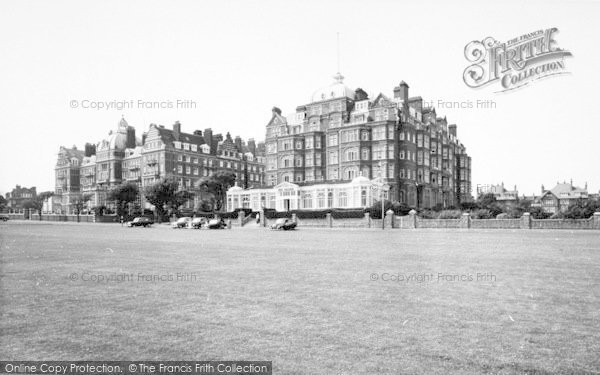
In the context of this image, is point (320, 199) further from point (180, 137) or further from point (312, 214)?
point (180, 137)

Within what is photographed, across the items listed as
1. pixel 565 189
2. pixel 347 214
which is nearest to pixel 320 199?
pixel 347 214

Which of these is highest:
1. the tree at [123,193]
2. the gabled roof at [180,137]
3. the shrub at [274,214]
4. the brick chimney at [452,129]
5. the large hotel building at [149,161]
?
the brick chimney at [452,129]

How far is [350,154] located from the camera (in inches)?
2758

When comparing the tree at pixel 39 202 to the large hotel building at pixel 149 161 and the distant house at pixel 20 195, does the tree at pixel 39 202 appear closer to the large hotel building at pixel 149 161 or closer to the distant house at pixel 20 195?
the large hotel building at pixel 149 161

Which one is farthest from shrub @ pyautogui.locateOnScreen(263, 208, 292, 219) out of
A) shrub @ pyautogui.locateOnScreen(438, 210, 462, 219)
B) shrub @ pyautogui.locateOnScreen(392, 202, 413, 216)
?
shrub @ pyautogui.locateOnScreen(438, 210, 462, 219)

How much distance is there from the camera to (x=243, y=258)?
54.6 ft

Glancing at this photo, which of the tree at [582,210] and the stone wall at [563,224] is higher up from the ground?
the tree at [582,210]

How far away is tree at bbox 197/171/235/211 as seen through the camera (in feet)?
269

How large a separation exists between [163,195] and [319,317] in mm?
70233

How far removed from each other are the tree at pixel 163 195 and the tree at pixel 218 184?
20.0 ft

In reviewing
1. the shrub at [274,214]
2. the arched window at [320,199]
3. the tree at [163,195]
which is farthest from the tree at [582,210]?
the tree at [163,195]

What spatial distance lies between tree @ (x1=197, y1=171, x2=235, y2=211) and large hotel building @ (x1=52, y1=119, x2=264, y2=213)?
9023 millimetres

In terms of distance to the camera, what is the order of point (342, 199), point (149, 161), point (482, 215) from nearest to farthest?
point (482, 215) < point (342, 199) < point (149, 161)

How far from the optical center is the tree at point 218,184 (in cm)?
8206
